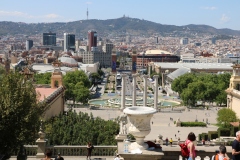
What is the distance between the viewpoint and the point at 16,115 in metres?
15.3

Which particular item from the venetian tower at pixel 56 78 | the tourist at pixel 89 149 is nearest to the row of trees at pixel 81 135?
the tourist at pixel 89 149

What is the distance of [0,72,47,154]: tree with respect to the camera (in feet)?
49.1

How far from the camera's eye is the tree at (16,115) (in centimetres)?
1498

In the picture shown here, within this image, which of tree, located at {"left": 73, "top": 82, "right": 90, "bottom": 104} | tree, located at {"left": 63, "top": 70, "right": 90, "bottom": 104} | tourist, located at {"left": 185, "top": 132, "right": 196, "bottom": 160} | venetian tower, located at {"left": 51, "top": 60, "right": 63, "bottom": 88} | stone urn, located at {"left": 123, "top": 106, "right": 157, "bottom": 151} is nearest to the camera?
tourist, located at {"left": 185, "top": 132, "right": 196, "bottom": 160}

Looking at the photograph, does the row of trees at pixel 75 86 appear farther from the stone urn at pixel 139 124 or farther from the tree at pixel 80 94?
the stone urn at pixel 139 124

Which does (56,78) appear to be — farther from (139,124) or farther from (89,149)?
(139,124)

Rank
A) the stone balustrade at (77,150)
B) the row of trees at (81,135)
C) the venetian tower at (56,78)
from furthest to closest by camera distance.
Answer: the venetian tower at (56,78) < the row of trees at (81,135) < the stone balustrade at (77,150)

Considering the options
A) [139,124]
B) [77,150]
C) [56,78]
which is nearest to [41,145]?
[77,150]

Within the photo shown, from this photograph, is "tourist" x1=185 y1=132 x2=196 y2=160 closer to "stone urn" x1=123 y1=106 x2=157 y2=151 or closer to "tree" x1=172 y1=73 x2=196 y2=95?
"stone urn" x1=123 y1=106 x2=157 y2=151

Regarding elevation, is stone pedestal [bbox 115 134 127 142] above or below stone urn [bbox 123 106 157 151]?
below

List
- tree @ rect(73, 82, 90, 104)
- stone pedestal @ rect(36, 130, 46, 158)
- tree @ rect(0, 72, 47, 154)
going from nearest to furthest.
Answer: tree @ rect(0, 72, 47, 154), stone pedestal @ rect(36, 130, 46, 158), tree @ rect(73, 82, 90, 104)

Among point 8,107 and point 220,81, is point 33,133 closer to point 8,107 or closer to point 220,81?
point 8,107

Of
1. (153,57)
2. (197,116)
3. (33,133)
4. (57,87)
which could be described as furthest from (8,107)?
(153,57)

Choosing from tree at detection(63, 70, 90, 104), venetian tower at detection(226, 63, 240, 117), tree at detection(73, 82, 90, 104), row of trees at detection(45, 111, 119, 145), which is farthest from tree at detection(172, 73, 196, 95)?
row of trees at detection(45, 111, 119, 145)
